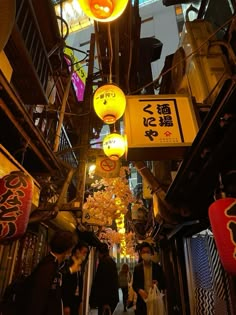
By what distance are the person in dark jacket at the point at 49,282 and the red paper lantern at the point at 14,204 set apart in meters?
0.71

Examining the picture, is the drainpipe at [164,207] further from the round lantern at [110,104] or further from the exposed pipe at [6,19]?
the exposed pipe at [6,19]

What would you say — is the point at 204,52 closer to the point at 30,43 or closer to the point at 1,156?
the point at 30,43

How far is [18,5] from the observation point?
20.0 feet

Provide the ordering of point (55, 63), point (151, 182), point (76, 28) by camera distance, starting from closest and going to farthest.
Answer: point (151, 182)
point (55, 63)
point (76, 28)

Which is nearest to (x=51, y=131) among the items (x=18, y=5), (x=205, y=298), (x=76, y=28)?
(x=18, y=5)

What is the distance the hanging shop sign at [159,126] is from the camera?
534cm

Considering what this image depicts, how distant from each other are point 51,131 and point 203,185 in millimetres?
7995

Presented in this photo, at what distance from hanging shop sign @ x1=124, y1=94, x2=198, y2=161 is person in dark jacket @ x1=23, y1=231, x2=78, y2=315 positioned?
2.49 metres

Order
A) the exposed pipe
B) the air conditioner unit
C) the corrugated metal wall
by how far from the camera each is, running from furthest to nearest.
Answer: the air conditioner unit < the corrugated metal wall < the exposed pipe

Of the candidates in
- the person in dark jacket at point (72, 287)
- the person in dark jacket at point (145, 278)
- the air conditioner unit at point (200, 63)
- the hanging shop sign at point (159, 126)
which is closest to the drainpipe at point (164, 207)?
the hanging shop sign at point (159, 126)

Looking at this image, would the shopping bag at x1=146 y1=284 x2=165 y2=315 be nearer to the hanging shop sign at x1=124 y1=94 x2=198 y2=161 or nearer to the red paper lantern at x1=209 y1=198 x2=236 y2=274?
the hanging shop sign at x1=124 y1=94 x2=198 y2=161

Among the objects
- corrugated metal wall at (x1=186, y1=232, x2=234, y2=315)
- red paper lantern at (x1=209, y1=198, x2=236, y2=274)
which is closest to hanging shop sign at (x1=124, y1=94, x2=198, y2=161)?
red paper lantern at (x1=209, y1=198, x2=236, y2=274)

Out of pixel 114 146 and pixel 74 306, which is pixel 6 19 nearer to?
pixel 114 146

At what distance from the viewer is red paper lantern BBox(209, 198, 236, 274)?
10.4 ft
